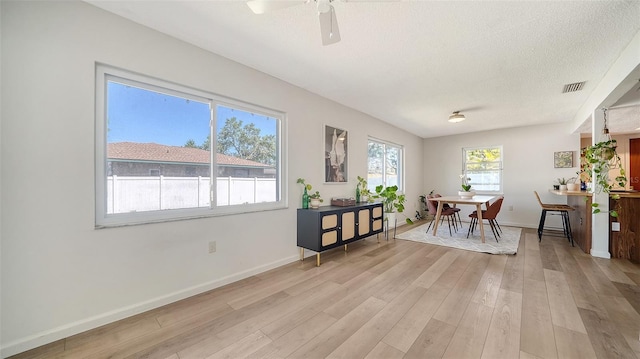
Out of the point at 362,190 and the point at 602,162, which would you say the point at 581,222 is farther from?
the point at 362,190

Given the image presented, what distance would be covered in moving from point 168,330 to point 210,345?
1.42 feet

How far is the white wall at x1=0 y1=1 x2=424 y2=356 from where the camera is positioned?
62.7 inches

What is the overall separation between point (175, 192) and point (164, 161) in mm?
315

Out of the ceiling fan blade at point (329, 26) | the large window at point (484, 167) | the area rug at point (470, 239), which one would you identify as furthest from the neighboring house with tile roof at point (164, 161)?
the large window at point (484, 167)

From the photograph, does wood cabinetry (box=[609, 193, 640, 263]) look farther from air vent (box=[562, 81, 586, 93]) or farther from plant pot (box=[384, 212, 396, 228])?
plant pot (box=[384, 212, 396, 228])

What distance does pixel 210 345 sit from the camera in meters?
1.66

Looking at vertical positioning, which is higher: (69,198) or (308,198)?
(69,198)

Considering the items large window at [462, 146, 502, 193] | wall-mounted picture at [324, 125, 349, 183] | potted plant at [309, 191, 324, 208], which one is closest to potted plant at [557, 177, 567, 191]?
large window at [462, 146, 502, 193]

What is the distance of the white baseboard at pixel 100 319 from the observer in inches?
63.1

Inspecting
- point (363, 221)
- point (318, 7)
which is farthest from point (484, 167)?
point (318, 7)

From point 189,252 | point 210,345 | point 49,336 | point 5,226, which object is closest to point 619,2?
point 210,345

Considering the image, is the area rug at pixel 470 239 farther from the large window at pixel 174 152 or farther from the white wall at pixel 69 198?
the white wall at pixel 69 198

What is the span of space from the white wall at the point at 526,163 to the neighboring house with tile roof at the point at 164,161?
4867 mm

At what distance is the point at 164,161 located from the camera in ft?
7.59
